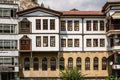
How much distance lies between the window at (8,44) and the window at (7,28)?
1511 millimetres

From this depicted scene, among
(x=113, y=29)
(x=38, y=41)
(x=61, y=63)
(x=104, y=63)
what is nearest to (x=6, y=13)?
(x=38, y=41)

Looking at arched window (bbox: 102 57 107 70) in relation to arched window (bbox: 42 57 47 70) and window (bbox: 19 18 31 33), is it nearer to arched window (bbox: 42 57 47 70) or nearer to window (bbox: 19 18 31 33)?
arched window (bbox: 42 57 47 70)

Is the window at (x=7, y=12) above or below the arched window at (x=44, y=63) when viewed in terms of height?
above

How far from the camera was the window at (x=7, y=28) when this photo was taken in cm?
6606

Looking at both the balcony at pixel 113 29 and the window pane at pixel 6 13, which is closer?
the balcony at pixel 113 29

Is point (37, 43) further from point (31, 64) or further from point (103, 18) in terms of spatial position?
point (103, 18)

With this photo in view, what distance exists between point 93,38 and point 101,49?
2.30m

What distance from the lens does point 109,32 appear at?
6397cm

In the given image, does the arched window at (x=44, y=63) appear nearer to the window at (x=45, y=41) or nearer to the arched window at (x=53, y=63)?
the arched window at (x=53, y=63)

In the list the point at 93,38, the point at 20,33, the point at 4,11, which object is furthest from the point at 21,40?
the point at 93,38

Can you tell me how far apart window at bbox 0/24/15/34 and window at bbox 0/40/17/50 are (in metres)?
1.51

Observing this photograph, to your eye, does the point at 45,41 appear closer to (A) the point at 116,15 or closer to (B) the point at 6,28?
(B) the point at 6,28

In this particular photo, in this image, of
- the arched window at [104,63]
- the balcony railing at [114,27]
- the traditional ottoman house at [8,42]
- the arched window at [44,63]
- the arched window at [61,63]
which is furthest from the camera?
the arched window at [104,63]

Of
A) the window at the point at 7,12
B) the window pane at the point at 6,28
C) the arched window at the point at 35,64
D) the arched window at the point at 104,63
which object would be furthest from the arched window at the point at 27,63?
the arched window at the point at 104,63
